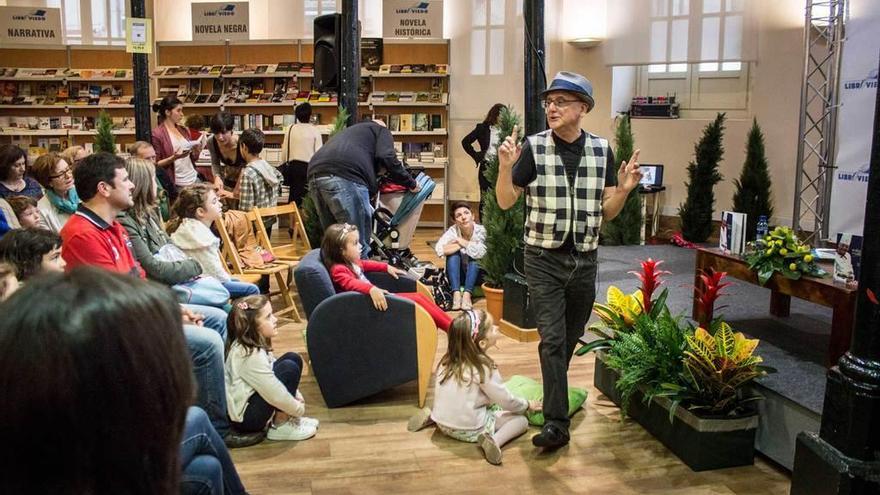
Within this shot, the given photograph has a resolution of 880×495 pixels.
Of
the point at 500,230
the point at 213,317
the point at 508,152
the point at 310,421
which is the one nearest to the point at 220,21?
the point at 500,230

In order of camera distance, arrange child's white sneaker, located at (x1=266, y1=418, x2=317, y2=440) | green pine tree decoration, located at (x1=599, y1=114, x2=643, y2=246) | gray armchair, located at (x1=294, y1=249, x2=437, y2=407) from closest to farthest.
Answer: child's white sneaker, located at (x1=266, y1=418, x2=317, y2=440) → gray armchair, located at (x1=294, y1=249, x2=437, y2=407) → green pine tree decoration, located at (x1=599, y1=114, x2=643, y2=246)

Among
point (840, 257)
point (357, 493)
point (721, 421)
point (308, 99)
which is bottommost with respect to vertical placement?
point (357, 493)

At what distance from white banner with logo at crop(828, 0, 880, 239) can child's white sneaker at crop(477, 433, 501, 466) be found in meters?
2.25

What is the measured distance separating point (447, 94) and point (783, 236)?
22.9 feet

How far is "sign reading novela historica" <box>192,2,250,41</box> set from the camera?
410 inches

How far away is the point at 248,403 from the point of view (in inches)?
143

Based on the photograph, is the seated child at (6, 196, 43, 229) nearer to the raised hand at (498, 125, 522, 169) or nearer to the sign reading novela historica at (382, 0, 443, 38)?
the raised hand at (498, 125, 522, 169)

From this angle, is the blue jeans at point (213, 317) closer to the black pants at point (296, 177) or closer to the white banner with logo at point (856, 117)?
the white banner with logo at point (856, 117)

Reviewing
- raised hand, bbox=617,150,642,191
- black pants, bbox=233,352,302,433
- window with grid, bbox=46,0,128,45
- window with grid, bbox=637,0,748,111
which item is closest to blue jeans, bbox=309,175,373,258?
black pants, bbox=233,352,302,433

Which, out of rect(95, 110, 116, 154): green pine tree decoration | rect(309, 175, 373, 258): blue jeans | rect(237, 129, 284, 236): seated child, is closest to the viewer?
rect(309, 175, 373, 258): blue jeans

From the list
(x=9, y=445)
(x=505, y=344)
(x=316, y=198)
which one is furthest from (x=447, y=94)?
(x=9, y=445)

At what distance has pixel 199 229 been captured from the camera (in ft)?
14.4

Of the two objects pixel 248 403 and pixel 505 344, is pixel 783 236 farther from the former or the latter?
pixel 248 403

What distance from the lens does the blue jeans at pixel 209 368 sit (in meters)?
3.39
